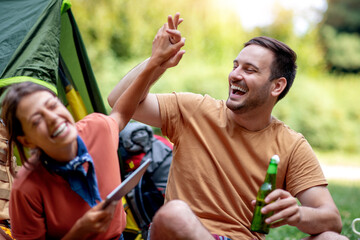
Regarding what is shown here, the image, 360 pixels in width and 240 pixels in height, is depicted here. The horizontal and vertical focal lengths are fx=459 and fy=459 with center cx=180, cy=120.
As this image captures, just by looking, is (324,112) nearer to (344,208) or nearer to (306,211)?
(344,208)

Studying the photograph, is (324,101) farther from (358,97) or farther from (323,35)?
(323,35)

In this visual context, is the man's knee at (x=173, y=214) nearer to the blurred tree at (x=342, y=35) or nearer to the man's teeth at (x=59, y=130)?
the man's teeth at (x=59, y=130)

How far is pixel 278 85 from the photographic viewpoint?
108 inches

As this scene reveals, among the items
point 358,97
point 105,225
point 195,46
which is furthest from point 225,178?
point 358,97

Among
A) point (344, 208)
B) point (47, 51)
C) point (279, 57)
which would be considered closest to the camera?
point (279, 57)

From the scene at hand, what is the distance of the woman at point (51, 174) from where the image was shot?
179 centimetres

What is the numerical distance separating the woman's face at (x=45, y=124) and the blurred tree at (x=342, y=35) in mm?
18577

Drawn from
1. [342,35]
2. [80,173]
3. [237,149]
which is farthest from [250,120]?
[342,35]

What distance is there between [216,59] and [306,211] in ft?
34.6

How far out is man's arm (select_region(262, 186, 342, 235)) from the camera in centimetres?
204

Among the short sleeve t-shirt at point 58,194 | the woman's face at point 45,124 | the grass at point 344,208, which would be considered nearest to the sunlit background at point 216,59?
the grass at point 344,208

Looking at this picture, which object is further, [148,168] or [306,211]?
[148,168]

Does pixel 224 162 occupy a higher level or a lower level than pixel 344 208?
higher

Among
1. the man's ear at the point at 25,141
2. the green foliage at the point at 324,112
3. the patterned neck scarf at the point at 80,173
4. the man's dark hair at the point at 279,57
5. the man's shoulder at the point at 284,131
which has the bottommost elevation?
the green foliage at the point at 324,112
